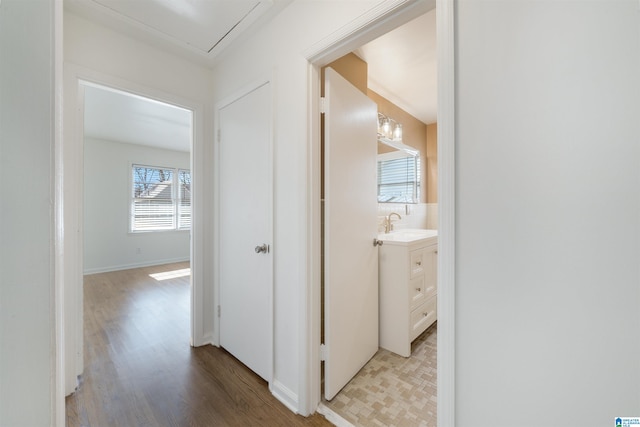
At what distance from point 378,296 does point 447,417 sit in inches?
48.8

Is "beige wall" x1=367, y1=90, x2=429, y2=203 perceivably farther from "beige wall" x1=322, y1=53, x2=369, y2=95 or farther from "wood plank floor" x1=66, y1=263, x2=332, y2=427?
"wood plank floor" x1=66, y1=263, x2=332, y2=427

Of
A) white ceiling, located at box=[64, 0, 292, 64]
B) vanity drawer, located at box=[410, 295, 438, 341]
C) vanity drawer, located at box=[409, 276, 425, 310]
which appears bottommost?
vanity drawer, located at box=[410, 295, 438, 341]

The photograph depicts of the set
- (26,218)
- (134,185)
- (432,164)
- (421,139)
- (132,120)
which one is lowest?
(26,218)

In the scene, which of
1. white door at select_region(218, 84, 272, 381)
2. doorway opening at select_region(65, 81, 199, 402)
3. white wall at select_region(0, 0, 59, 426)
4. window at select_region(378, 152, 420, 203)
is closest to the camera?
white wall at select_region(0, 0, 59, 426)

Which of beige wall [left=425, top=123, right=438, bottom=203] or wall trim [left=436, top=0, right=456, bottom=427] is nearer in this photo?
wall trim [left=436, top=0, right=456, bottom=427]

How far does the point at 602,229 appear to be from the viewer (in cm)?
68

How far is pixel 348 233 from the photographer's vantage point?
1697 mm

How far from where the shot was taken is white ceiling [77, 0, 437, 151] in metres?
1.58

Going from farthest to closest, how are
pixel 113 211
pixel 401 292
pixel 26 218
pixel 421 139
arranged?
pixel 113 211 < pixel 421 139 < pixel 401 292 < pixel 26 218

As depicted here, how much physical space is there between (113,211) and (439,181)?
242 inches

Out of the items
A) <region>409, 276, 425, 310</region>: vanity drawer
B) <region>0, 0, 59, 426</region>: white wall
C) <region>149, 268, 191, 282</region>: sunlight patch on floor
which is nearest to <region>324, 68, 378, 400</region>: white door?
<region>409, 276, 425, 310</region>: vanity drawer

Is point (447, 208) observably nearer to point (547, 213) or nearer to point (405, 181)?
point (547, 213)

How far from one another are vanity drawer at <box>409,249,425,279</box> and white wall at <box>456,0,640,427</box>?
1.23 m

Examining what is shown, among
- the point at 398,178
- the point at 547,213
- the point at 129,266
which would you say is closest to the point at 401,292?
the point at 547,213
